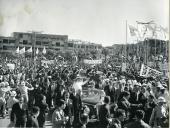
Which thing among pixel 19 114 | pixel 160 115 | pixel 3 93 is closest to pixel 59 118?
pixel 19 114

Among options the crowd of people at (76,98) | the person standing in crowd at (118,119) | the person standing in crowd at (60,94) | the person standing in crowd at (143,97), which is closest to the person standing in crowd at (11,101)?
the crowd of people at (76,98)

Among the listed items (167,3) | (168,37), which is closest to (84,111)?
(168,37)

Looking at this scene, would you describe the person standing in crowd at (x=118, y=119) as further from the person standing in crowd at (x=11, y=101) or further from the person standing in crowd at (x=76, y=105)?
the person standing in crowd at (x=11, y=101)

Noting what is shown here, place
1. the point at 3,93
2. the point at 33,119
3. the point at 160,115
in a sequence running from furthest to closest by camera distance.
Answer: the point at 3,93, the point at 33,119, the point at 160,115

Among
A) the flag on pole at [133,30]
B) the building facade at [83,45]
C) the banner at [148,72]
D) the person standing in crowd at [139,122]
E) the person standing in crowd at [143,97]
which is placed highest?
the flag on pole at [133,30]

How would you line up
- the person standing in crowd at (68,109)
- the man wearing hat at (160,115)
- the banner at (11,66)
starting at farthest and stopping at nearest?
the banner at (11,66) → the person standing in crowd at (68,109) → the man wearing hat at (160,115)

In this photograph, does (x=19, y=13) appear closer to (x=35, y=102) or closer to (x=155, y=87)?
(x=35, y=102)

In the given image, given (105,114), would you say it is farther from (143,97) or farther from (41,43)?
(41,43)
